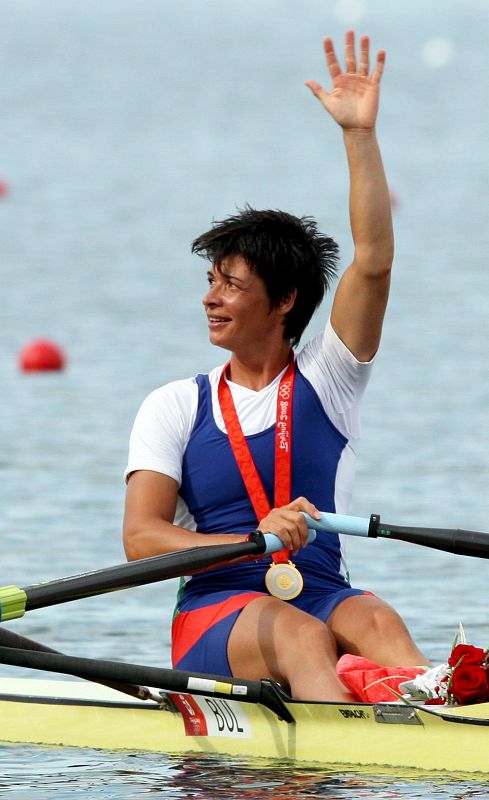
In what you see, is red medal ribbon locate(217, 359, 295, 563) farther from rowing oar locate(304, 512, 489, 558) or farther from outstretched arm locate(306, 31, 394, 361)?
outstretched arm locate(306, 31, 394, 361)

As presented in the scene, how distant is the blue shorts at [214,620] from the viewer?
6.26 m

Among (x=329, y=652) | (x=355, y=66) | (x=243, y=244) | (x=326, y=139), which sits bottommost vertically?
(x=329, y=652)

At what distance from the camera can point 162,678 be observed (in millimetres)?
6051

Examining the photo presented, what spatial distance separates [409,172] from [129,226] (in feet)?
42.6

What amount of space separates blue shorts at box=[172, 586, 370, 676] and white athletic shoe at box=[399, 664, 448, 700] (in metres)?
0.39

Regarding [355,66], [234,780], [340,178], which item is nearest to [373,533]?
[234,780]

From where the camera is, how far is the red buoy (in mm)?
18259

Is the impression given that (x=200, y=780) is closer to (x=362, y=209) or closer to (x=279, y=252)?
(x=279, y=252)

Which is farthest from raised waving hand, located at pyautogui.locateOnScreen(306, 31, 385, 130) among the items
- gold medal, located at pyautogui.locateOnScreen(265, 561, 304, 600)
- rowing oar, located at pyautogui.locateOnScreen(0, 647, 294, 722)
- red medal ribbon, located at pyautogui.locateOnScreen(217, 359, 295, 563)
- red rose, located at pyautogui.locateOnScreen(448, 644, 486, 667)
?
rowing oar, located at pyautogui.locateOnScreen(0, 647, 294, 722)

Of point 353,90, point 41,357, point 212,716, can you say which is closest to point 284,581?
point 212,716

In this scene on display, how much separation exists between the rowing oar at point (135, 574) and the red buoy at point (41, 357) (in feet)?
39.7

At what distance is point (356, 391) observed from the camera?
6.48m

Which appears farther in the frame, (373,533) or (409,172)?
(409,172)

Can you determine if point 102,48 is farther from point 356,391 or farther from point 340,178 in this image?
point 356,391
